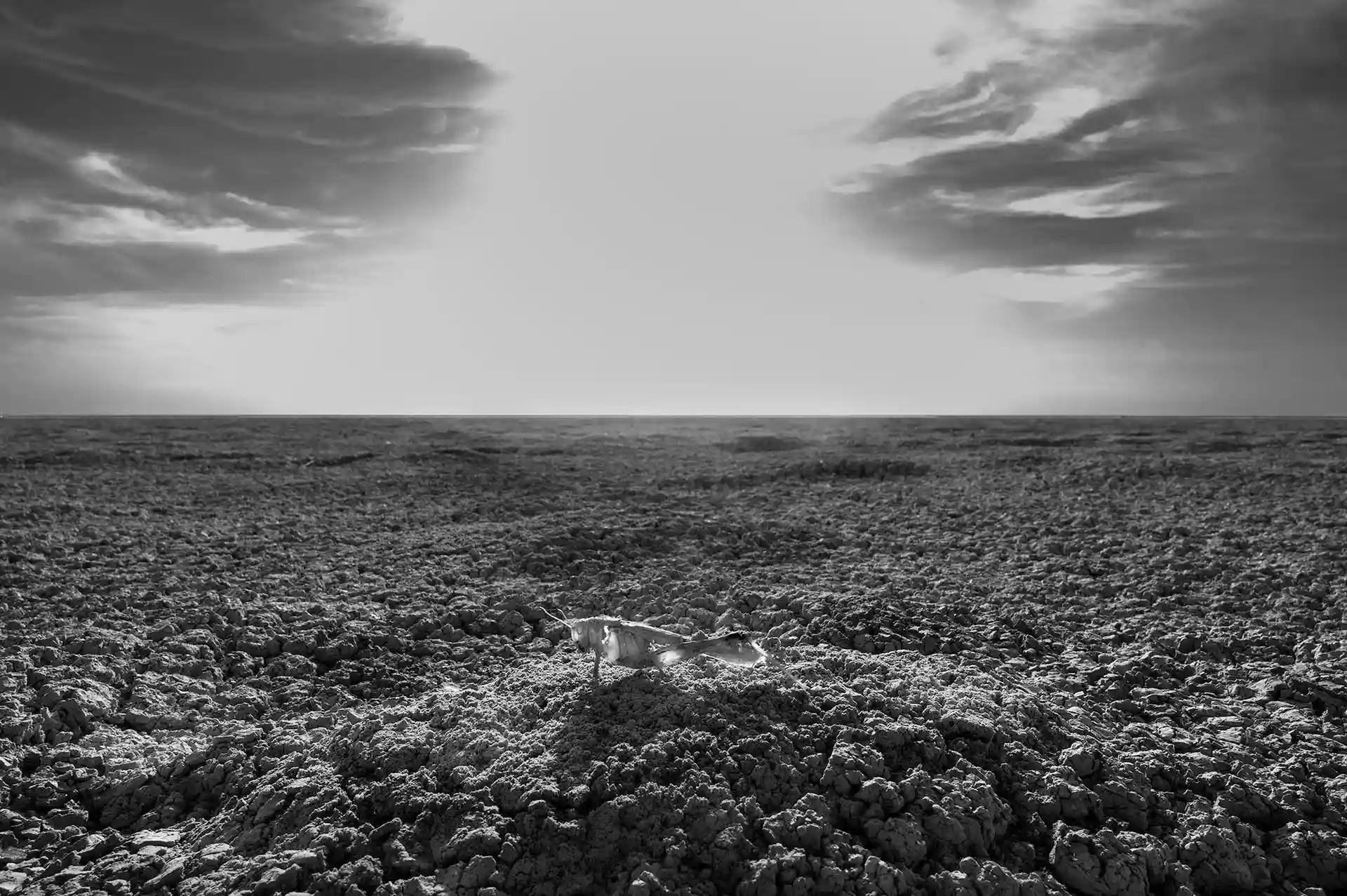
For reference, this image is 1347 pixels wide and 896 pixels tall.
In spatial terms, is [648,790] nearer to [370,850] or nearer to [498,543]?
[370,850]

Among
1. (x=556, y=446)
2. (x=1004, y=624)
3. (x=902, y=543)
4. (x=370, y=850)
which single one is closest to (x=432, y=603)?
(x=370, y=850)

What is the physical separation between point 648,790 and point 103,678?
9.94ft

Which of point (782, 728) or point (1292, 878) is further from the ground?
point (782, 728)

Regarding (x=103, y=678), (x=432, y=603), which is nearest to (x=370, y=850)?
(x=103, y=678)

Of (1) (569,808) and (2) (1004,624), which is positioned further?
(2) (1004,624)

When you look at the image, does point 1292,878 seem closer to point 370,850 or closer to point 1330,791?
point 1330,791

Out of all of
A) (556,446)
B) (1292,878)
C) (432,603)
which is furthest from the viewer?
(556,446)

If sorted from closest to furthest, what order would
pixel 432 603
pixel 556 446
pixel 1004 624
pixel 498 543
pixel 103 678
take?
pixel 103 678 < pixel 1004 624 < pixel 432 603 < pixel 498 543 < pixel 556 446

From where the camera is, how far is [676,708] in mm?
3123

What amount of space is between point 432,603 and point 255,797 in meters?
2.36

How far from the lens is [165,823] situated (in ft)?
9.32

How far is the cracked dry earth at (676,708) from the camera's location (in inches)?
98.7

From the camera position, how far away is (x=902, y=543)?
7086 millimetres

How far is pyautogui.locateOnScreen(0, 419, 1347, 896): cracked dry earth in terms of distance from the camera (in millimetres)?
2506
